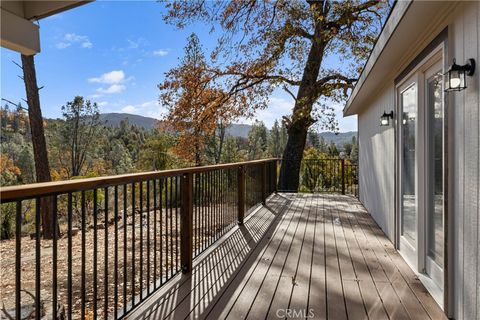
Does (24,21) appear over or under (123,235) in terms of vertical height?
over

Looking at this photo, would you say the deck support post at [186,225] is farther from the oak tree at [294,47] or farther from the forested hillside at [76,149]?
the forested hillside at [76,149]

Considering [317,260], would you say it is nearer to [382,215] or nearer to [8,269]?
[382,215]

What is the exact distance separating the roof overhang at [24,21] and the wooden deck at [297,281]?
2021 millimetres

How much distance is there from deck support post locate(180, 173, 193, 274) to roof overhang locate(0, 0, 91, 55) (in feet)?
5.19

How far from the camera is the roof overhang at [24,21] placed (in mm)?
2258

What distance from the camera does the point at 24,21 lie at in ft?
7.89

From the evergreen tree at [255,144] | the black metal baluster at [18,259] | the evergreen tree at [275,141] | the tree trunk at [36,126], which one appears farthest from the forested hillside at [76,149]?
the evergreen tree at [275,141]

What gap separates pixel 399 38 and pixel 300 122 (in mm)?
7709

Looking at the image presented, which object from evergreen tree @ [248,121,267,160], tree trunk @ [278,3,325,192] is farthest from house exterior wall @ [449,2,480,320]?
evergreen tree @ [248,121,267,160]

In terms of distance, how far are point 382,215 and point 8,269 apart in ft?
22.0

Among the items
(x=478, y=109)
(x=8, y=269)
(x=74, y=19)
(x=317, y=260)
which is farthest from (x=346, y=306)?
(x=74, y=19)

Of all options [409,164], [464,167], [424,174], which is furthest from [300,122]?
[464,167]

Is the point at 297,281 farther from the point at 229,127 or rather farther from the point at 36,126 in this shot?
the point at 229,127

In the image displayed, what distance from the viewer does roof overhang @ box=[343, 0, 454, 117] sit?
2.23 metres
